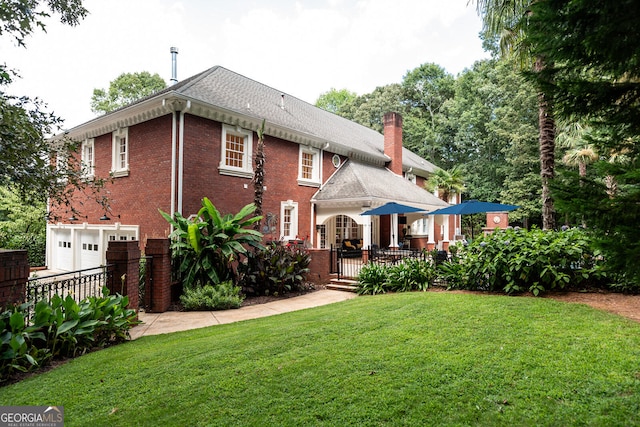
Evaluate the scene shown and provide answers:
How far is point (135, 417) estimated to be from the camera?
299cm

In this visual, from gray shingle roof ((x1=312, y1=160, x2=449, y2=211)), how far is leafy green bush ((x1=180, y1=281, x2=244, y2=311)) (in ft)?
25.9

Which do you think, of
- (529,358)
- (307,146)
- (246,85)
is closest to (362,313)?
(529,358)

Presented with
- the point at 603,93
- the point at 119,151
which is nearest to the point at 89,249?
the point at 119,151

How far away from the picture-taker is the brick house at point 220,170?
39.1 ft

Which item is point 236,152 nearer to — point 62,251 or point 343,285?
point 343,285

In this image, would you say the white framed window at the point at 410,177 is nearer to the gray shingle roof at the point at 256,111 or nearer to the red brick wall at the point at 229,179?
the gray shingle roof at the point at 256,111

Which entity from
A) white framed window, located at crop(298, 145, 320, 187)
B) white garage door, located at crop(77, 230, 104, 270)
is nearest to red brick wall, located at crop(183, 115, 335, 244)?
white framed window, located at crop(298, 145, 320, 187)

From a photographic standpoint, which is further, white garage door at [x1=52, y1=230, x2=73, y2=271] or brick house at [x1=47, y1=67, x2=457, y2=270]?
white garage door at [x1=52, y1=230, x2=73, y2=271]

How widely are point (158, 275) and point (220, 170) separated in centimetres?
549

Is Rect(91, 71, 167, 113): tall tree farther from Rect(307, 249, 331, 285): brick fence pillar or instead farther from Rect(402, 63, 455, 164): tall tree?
Rect(307, 249, 331, 285): brick fence pillar

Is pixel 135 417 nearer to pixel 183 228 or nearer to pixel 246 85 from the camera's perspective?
pixel 183 228

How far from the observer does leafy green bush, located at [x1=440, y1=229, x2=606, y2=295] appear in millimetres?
6859

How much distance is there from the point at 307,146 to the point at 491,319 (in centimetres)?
1269

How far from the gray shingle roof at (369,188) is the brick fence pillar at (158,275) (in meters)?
8.83
